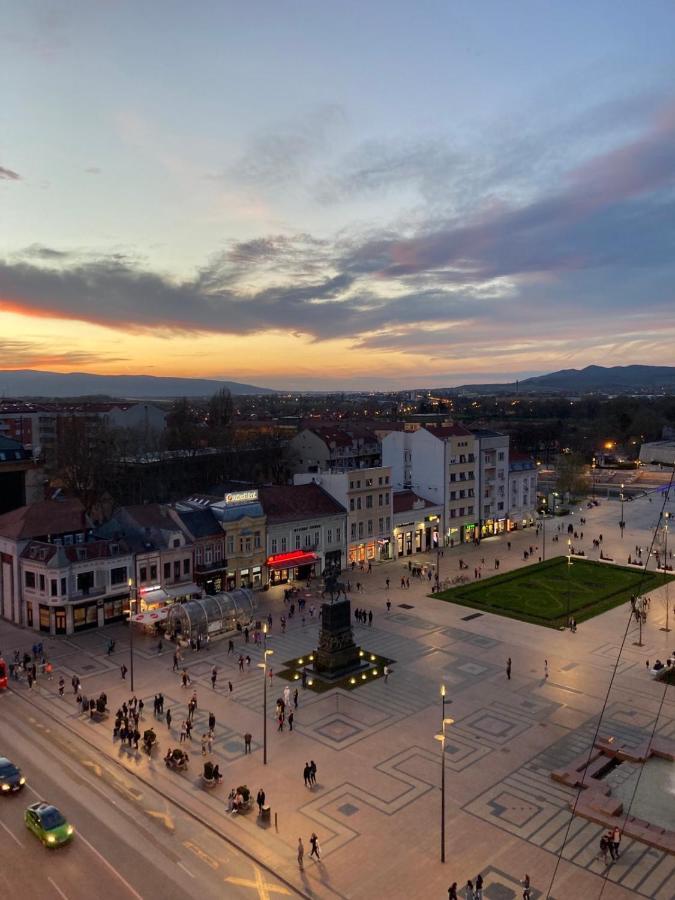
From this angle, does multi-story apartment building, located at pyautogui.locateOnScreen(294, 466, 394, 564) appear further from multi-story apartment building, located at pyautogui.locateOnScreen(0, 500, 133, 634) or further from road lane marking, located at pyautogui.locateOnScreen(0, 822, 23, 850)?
road lane marking, located at pyautogui.locateOnScreen(0, 822, 23, 850)

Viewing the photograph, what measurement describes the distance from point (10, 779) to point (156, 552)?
2787 centimetres

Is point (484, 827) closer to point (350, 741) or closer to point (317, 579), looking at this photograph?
point (350, 741)

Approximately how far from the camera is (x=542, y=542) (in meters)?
83.4

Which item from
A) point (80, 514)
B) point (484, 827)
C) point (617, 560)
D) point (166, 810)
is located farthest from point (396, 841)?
point (617, 560)

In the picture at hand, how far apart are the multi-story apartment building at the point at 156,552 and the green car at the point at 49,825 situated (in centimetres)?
2738

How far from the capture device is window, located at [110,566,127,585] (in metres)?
54.8

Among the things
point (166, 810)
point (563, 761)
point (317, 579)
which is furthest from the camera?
point (317, 579)

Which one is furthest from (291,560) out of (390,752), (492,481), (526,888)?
(526,888)

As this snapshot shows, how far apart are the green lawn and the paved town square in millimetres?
2522

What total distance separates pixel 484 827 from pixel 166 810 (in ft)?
43.3

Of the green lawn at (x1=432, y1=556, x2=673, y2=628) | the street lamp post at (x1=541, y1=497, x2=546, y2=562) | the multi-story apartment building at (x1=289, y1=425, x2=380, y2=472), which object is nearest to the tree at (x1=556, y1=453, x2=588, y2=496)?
the street lamp post at (x1=541, y1=497, x2=546, y2=562)

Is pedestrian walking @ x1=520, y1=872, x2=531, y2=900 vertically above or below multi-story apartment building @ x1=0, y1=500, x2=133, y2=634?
below

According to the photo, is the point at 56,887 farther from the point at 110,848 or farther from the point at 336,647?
the point at 336,647

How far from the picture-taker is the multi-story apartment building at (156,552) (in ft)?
183
